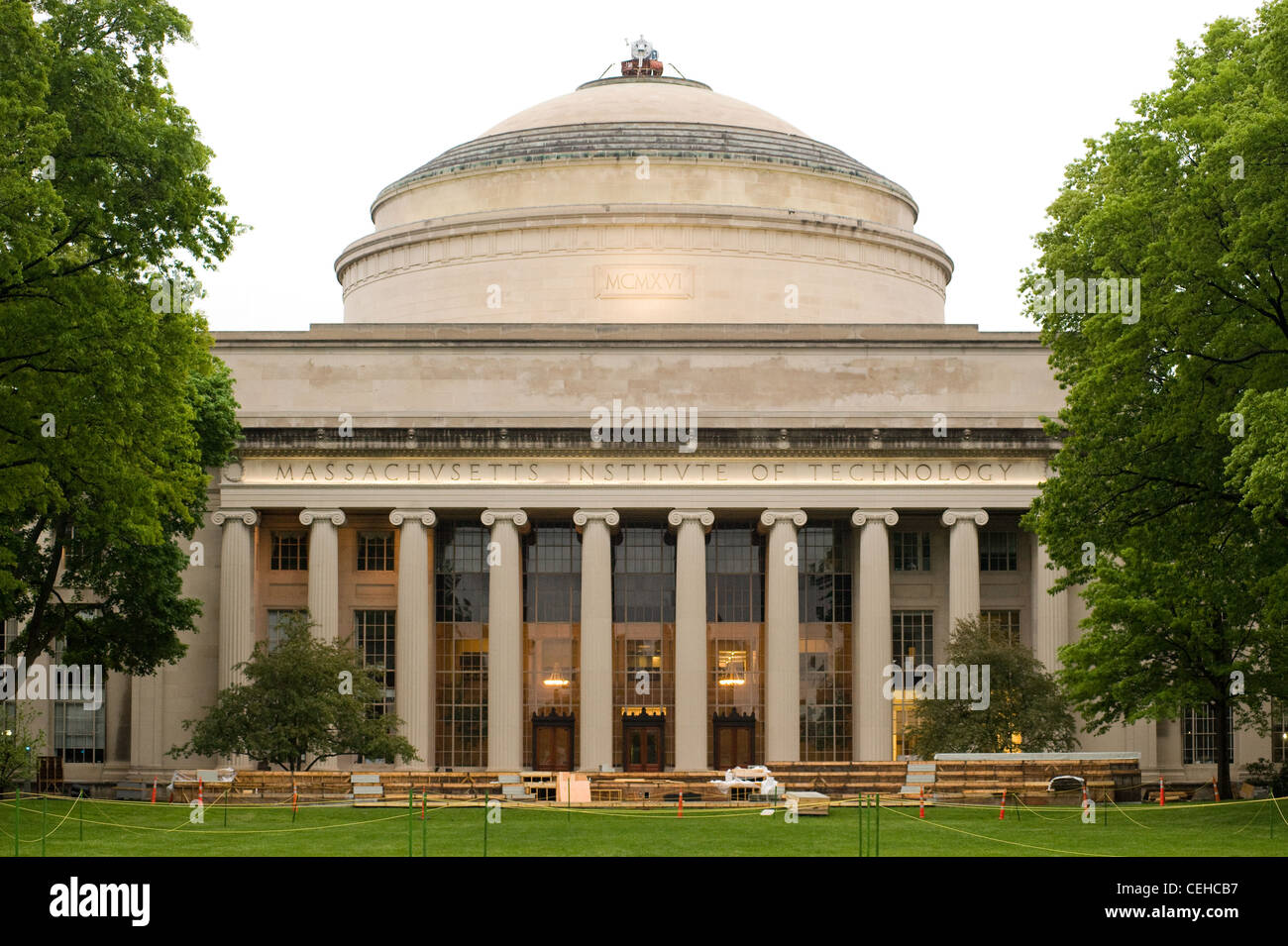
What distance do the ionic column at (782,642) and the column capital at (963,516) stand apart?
5.08 meters

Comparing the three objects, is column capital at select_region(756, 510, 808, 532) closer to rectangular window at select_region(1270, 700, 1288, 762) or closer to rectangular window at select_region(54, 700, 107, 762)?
rectangular window at select_region(1270, 700, 1288, 762)

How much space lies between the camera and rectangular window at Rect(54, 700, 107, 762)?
223 ft

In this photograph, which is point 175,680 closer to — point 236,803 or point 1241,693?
point 236,803

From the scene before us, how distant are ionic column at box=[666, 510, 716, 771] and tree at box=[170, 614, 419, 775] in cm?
1134

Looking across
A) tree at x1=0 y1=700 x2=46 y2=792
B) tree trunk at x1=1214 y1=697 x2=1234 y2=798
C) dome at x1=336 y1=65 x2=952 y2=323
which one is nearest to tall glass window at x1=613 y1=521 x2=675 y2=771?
dome at x1=336 y1=65 x2=952 y2=323

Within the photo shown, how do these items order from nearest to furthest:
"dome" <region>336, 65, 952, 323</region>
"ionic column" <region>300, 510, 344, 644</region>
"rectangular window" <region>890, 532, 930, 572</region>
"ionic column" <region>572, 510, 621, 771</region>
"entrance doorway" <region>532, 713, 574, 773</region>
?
"ionic column" <region>572, 510, 621, 771</region> < "ionic column" <region>300, 510, 344, 644</region> < "entrance doorway" <region>532, 713, 574, 773</region> < "rectangular window" <region>890, 532, 930, 572</region> < "dome" <region>336, 65, 952, 323</region>

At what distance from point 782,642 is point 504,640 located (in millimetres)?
9775

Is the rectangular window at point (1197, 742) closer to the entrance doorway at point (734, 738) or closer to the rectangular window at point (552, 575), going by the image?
the entrance doorway at point (734, 738)

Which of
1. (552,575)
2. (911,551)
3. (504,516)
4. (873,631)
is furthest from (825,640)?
(504,516)

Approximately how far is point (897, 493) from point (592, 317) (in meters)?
16.5

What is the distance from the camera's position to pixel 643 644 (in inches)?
2739

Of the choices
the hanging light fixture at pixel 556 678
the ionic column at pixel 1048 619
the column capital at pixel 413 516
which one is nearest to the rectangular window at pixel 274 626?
the column capital at pixel 413 516

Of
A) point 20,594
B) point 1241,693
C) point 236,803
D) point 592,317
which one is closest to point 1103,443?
point 1241,693

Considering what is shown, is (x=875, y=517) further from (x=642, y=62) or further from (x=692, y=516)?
(x=642, y=62)
